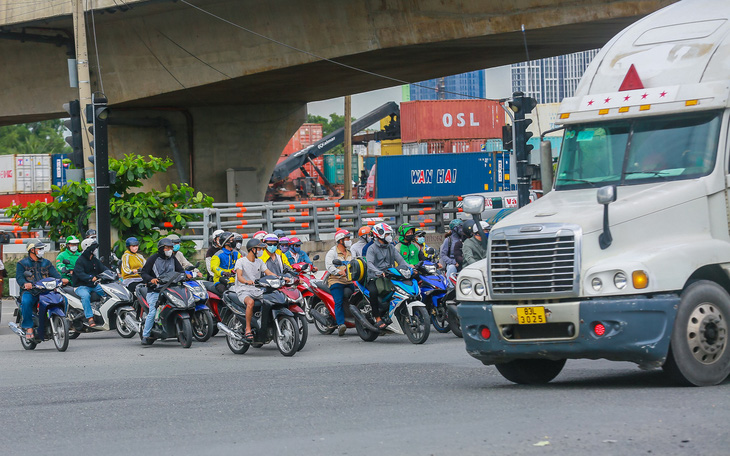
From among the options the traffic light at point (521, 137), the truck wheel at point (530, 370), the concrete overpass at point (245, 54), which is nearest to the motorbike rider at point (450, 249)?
the traffic light at point (521, 137)

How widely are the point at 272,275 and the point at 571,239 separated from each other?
6246 mm

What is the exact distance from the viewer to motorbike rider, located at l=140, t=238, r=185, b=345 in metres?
16.5

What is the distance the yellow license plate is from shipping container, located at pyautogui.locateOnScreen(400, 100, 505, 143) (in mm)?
52245

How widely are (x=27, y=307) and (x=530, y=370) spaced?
9289 mm

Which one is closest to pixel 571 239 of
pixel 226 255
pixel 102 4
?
pixel 226 255

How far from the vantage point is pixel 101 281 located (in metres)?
18.3

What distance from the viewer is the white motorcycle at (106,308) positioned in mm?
17766

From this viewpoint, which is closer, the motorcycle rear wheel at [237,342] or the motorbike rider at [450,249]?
the motorcycle rear wheel at [237,342]

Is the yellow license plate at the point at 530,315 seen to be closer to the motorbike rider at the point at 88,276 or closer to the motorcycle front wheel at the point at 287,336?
the motorcycle front wheel at the point at 287,336

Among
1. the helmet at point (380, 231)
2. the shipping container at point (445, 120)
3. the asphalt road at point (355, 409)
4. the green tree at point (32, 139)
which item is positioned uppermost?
the green tree at point (32, 139)

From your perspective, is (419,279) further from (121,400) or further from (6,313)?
(6,313)

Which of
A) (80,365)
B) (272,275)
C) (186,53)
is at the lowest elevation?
(80,365)

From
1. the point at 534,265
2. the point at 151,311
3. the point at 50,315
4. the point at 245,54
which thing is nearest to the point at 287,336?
the point at 151,311

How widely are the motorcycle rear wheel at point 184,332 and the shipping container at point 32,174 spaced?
43.4m
